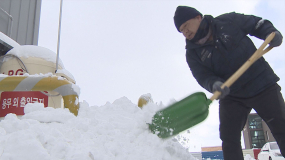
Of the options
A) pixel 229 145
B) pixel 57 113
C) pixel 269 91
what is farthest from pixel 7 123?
pixel 269 91

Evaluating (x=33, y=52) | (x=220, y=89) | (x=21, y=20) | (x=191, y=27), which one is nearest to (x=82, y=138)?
(x=220, y=89)

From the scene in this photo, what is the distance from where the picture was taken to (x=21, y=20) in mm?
5441

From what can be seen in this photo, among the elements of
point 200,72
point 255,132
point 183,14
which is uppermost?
point 183,14

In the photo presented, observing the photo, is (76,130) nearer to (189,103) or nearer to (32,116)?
(32,116)

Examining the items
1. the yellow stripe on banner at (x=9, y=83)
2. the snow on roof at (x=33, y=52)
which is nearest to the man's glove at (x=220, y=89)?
the yellow stripe on banner at (x=9, y=83)

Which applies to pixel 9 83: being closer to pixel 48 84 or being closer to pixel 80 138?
pixel 48 84

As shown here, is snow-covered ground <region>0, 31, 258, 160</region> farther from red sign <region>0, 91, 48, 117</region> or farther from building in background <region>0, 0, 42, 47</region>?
building in background <region>0, 0, 42, 47</region>

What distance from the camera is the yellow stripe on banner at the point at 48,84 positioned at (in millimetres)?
2270

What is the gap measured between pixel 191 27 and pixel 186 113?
83 cm

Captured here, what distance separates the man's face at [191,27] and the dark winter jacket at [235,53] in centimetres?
10

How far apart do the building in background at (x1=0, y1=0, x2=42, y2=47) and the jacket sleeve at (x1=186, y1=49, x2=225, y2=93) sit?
13.3ft

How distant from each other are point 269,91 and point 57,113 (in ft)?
5.97

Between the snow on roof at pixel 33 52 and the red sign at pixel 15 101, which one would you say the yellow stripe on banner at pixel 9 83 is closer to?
the red sign at pixel 15 101

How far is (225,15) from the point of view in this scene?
2227 millimetres
